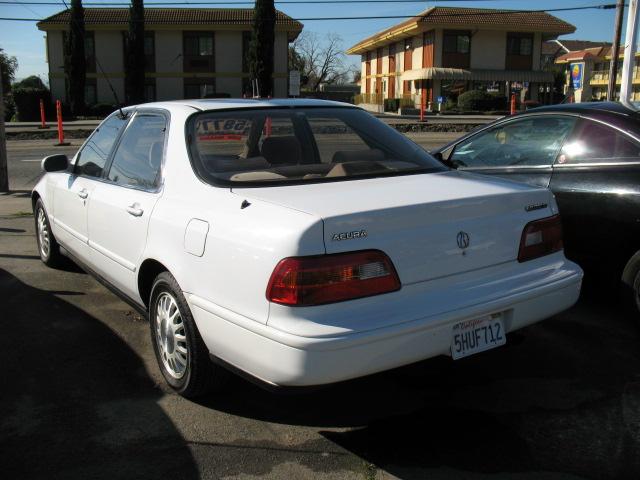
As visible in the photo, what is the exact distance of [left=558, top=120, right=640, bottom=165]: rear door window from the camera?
4473mm

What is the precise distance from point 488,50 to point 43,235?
48.6 m

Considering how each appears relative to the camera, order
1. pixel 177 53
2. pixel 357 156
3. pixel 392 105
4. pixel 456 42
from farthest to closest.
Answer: pixel 456 42 → pixel 177 53 → pixel 392 105 → pixel 357 156

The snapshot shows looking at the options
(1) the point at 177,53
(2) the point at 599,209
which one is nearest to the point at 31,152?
(2) the point at 599,209

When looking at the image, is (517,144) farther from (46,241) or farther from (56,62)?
(56,62)

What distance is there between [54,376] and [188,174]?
1.49m

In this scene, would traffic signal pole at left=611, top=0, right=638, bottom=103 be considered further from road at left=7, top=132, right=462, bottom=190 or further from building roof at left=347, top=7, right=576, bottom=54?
building roof at left=347, top=7, right=576, bottom=54

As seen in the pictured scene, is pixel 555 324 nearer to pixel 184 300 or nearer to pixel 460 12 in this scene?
pixel 184 300

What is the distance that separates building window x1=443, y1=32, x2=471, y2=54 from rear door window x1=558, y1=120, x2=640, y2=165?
4648 cm

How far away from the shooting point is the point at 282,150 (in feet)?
13.1

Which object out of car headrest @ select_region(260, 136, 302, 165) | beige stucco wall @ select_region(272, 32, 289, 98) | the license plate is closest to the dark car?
the license plate

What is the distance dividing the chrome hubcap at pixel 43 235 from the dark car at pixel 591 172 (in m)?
4.01

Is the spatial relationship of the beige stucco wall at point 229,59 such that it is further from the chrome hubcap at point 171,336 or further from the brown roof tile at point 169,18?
the chrome hubcap at point 171,336

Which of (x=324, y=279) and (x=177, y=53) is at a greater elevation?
(x=177, y=53)

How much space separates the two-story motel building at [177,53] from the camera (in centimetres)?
4622
